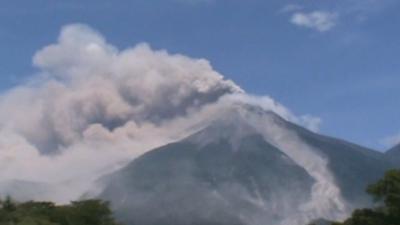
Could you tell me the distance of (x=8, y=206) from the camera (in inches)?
3189

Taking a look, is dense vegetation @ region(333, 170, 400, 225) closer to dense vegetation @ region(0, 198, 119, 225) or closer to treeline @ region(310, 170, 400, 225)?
treeline @ region(310, 170, 400, 225)

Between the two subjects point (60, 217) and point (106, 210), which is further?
point (106, 210)

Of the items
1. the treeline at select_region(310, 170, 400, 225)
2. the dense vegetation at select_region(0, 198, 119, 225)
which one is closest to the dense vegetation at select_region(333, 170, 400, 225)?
the treeline at select_region(310, 170, 400, 225)

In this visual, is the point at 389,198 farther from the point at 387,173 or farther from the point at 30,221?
the point at 30,221

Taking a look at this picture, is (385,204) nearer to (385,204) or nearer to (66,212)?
(385,204)

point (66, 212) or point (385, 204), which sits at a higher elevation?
point (385, 204)

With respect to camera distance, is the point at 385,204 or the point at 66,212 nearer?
the point at 385,204

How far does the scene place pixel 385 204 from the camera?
72812 millimetres

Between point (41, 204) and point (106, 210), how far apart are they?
23.7 feet

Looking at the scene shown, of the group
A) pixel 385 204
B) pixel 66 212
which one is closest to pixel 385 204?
Answer: pixel 385 204

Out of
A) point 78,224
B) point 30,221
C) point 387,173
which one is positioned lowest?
point 30,221

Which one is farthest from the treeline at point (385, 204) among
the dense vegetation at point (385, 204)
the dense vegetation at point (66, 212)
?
the dense vegetation at point (66, 212)

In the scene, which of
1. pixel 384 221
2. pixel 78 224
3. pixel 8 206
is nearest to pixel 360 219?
pixel 384 221

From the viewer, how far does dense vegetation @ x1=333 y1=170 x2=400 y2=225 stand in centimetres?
7012
